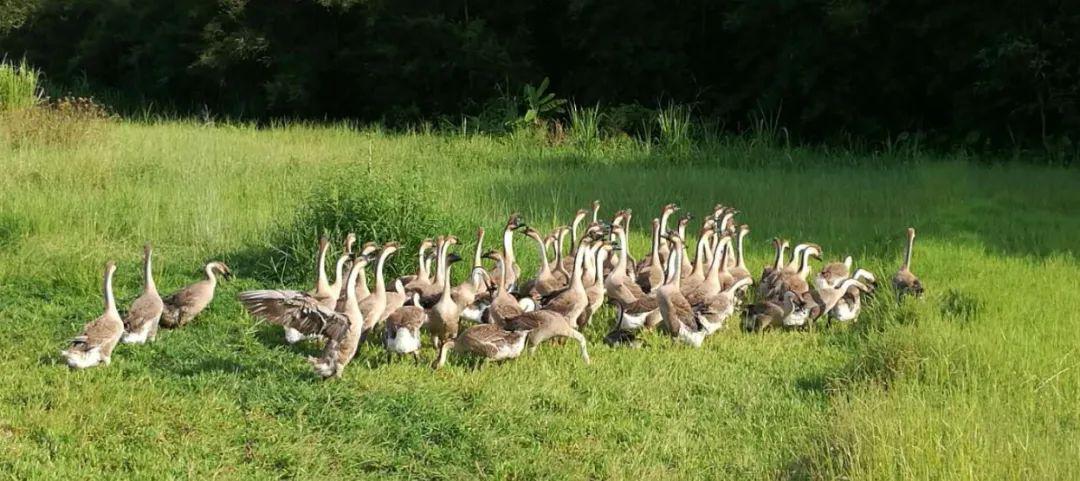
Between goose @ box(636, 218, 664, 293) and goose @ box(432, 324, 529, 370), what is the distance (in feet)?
7.63

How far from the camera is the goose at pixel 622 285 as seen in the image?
9727 mm

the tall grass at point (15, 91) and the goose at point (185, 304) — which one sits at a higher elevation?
the tall grass at point (15, 91)

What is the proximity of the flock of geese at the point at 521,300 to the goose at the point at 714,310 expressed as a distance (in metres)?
0.01

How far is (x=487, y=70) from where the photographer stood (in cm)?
2827

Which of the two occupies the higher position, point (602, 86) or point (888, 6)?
point (888, 6)

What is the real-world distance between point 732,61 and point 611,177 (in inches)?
434

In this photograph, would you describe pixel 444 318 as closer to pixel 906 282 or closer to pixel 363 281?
pixel 363 281

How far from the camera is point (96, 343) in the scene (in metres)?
8.06

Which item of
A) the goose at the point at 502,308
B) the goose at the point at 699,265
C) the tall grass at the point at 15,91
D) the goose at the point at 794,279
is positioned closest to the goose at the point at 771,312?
the goose at the point at 794,279

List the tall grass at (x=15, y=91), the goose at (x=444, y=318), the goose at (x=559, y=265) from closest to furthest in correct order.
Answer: the goose at (x=444, y=318)
the goose at (x=559, y=265)
the tall grass at (x=15, y=91)

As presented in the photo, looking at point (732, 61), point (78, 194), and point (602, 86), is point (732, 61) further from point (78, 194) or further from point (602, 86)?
point (78, 194)

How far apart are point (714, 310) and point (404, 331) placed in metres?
2.42

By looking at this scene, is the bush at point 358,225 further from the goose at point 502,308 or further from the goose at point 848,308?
the goose at point 848,308

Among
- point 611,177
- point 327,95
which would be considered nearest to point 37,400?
point 611,177
